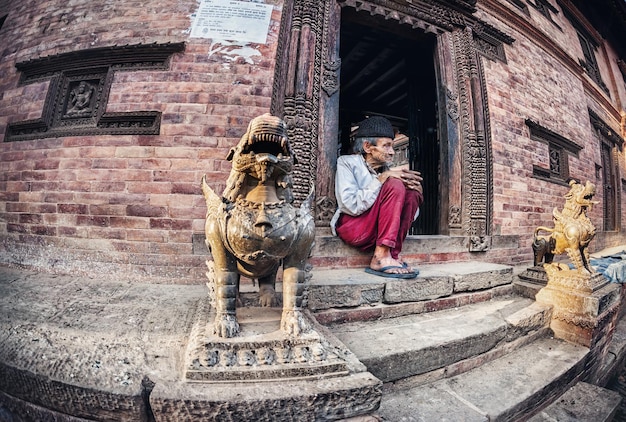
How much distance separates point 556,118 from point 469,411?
227 inches

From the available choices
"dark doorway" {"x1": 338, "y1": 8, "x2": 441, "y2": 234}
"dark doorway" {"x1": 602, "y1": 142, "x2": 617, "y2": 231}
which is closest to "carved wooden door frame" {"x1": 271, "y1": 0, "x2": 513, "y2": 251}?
"dark doorway" {"x1": 338, "y1": 8, "x2": 441, "y2": 234}

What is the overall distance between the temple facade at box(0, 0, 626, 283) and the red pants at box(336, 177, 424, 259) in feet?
0.55

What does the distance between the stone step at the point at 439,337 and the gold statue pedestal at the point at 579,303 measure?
0.67 ft

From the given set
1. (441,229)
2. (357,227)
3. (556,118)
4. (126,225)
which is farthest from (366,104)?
(126,225)

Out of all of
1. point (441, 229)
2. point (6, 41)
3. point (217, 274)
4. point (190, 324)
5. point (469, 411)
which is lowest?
point (469, 411)

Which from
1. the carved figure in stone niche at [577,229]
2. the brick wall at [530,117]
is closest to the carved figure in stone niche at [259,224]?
the carved figure in stone niche at [577,229]

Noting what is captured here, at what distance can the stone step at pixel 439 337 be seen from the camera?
1495mm

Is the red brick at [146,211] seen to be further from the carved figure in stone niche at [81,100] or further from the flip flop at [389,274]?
the flip flop at [389,274]

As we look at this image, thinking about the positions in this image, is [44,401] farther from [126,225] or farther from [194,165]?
[194,165]

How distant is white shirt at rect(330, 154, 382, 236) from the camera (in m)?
2.50

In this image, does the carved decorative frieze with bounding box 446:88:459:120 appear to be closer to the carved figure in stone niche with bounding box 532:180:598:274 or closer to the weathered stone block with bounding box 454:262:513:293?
the carved figure in stone niche with bounding box 532:180:598:274

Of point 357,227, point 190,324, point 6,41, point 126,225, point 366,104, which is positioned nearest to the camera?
point 190,324

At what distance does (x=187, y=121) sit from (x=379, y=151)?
1974mm

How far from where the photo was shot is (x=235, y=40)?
2598 millimetres
